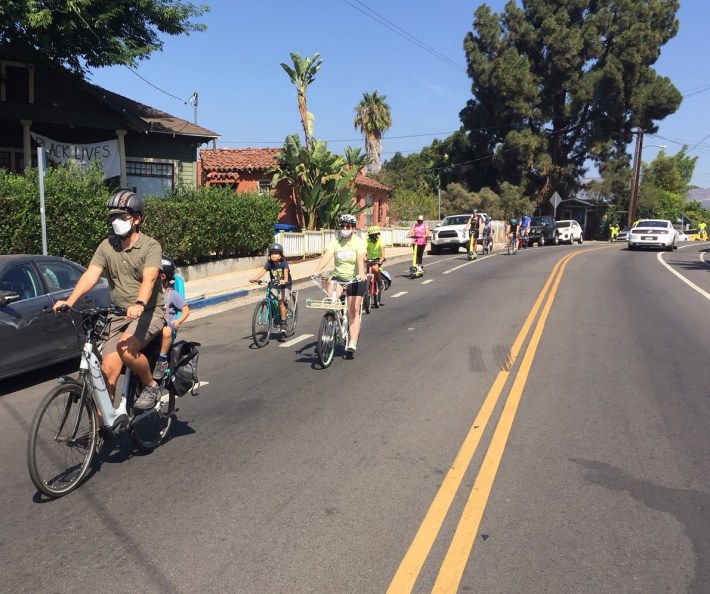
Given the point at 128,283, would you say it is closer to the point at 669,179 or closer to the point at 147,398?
the point at 147,398

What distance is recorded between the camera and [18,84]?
1816 cm

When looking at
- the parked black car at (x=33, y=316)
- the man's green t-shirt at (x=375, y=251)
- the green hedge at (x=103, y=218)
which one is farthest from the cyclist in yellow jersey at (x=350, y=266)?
the green hedge at (x=103, y=218)

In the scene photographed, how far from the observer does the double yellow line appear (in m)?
3.61

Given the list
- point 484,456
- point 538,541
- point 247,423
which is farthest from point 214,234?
point 538,541

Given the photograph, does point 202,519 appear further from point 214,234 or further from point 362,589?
point 214,234

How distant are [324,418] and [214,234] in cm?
1367

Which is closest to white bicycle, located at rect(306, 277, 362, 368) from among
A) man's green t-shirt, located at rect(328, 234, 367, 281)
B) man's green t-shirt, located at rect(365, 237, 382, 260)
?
man's green t-shirt, located at rect(328, 234, 367, 281)

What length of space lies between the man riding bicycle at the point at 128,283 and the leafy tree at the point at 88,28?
460 inches

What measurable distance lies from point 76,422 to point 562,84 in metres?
53.7

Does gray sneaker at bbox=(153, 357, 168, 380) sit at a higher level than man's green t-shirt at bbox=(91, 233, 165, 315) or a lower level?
lower

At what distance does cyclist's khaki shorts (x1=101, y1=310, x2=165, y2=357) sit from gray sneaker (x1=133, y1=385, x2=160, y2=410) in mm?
327

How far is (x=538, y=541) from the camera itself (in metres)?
3.97

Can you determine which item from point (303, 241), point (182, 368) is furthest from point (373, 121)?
point (182, 368)

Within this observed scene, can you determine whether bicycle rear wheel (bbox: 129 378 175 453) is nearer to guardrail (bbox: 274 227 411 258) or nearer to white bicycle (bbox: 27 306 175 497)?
white bicycle (bbox: 27 306 175 497)
